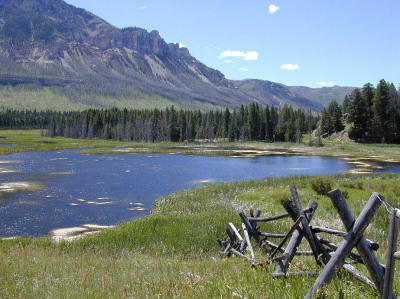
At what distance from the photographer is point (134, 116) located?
177 meters

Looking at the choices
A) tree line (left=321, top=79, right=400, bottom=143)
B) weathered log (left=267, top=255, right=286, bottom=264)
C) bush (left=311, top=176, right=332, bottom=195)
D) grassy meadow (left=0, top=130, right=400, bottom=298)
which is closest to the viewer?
grassy meadow (left=0, top=130, right=400, bottom=298)

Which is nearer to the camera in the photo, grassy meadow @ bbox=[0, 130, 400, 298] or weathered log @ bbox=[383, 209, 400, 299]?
weathered log @ bbox=[383, 209, 400, 299]

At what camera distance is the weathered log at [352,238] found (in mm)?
5992

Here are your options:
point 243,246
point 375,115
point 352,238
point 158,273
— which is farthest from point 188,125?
point 352,238

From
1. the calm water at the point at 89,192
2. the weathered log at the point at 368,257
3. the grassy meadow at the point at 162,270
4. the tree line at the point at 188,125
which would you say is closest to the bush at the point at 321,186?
the grassy meadow at the point at 162,270

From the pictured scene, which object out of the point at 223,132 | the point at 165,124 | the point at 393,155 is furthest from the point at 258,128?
the point at 393,155

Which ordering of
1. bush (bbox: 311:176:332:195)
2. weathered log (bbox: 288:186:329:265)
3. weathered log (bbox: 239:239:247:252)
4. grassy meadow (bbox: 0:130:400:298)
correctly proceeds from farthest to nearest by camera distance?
bush (bbox: 311:176:332:195)
weathered log (bbox: 239:239:247:252)
weathered log (bbox: 288:186:329:265)
grassy meadow (bbox: 0:130:400:298)

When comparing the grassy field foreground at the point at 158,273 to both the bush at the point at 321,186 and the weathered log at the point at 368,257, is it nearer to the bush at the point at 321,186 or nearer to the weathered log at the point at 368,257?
the weathered log at the point at 368,257

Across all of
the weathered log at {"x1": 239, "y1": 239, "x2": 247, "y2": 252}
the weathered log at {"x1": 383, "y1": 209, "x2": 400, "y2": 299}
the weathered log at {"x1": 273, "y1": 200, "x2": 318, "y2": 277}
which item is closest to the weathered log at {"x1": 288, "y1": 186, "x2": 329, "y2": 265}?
the weathered log at {"x1": 273, "y1": 200, "x2": 318, "y2": 277}

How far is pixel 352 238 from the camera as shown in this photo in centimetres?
609

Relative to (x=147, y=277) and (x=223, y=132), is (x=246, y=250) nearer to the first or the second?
(x=147, y=277)

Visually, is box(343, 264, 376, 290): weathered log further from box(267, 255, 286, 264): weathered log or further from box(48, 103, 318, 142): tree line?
box(48, 103, 318, 142): tree line

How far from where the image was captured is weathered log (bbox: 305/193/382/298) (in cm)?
599

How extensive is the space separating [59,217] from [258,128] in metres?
134
